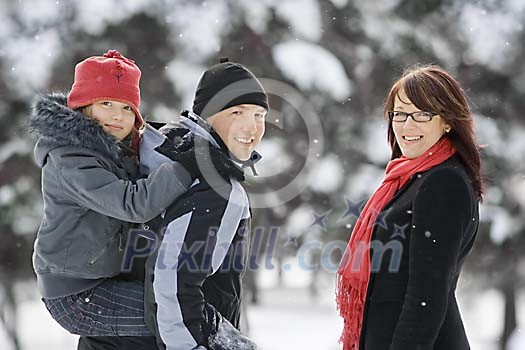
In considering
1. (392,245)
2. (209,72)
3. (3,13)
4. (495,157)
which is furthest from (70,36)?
(392,245)

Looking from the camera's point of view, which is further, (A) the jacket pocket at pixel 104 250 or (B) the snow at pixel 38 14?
(B) the snow at pixel 38 14

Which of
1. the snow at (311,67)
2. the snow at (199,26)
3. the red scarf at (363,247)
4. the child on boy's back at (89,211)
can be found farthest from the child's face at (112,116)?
the snow at (311,67)

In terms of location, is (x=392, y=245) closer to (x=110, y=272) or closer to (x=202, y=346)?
(x=202, y=346)

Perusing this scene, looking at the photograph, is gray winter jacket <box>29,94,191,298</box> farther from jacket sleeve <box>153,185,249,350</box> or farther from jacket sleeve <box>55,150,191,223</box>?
jacket sleeve <box>153,185,249,350</box>

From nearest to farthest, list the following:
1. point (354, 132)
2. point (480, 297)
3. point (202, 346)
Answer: point (202, 346)
point (354, 132)
point (480, 297)

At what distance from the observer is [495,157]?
18.9 feet

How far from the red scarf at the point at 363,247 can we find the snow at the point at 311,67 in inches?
144

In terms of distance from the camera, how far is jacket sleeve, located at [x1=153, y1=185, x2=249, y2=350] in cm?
144

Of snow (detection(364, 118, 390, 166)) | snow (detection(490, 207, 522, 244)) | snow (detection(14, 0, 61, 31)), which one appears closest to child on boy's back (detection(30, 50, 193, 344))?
snow (detection(14, 0, 61, 31))

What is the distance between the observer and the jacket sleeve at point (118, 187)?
152cm

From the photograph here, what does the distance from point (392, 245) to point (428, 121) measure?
318 mm

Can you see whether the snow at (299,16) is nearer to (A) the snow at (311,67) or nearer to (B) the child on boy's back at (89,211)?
(A) the snow at (311,67)

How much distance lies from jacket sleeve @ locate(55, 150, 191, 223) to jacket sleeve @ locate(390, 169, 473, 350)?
1.78ft

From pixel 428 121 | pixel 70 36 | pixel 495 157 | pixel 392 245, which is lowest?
pixel 392 245
